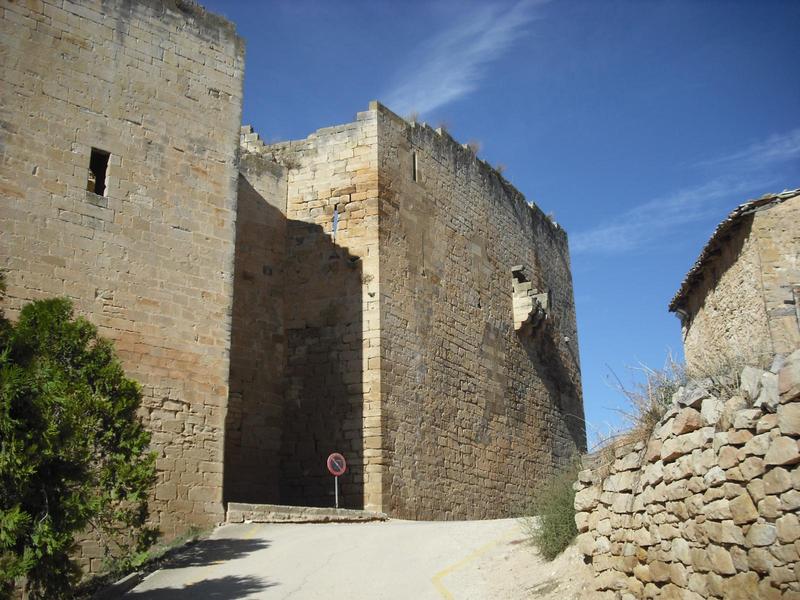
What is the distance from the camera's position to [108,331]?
34.8 ft

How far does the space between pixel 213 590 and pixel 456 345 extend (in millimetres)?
9110

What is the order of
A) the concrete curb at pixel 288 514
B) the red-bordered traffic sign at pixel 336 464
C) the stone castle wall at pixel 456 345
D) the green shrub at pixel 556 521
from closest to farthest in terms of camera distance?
the green shrub at pixel 556 521
the concrete curb at pixel 288 514
the red-bordered traffic sign at pixel 336 464
the stone castle wall at pixel 456 345

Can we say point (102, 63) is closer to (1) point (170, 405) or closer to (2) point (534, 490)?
(1) point (170, 405)

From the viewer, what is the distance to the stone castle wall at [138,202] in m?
10.5

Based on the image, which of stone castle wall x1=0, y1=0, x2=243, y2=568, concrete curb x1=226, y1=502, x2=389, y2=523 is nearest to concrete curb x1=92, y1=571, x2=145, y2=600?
stone castle wall x1=0, y1=0, x2=243, y2=568

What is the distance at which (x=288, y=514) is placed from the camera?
468 inches

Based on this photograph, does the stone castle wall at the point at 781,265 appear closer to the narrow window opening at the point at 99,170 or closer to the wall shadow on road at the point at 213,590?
the wall shadow on road at the point at 213,590

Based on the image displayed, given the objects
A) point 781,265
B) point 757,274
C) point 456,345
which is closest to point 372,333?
point 456,345

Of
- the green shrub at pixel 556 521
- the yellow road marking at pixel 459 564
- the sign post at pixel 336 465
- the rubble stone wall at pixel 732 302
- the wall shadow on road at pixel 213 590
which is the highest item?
the rubble stone wall at pixel 732 302

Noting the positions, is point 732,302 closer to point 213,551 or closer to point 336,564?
point 336,564

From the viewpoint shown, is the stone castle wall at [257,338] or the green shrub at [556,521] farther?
the stone castle wall at [257,338]

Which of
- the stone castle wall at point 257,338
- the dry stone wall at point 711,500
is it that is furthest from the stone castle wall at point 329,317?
the dry stone wall at point 711,500

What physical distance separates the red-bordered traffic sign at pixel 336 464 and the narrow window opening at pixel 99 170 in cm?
514

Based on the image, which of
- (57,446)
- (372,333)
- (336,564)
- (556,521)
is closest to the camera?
(57,446)
